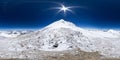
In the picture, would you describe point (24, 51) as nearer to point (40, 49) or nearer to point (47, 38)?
point (40, 49)

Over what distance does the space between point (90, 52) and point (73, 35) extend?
43.0ft

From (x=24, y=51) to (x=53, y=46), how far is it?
31.3ft

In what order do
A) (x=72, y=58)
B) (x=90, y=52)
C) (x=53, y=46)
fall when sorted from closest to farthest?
1. (x=72, y=58)
2. (x=90, y=52)
3. (x=53, y=46)

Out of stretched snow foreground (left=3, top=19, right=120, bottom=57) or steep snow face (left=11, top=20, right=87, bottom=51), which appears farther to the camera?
steep snow face (left=11, top=20, right=87, bottom=51)

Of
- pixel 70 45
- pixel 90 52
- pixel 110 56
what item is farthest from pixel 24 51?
pixel 110 56

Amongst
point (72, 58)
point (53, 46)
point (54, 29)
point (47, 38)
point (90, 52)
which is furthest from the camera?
point (54, 29)

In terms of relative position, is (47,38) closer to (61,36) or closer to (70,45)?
(61,36)

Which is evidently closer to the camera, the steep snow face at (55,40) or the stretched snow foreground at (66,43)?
the stretched snow foreground at (66,43)

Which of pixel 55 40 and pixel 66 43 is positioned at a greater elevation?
pixel 55 40

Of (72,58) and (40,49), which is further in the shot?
(40,49)

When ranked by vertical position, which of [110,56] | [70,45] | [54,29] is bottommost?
[110,56]

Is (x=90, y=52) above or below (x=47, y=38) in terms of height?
below

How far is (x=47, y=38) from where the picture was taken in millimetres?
77750

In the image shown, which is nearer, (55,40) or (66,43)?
(66,43)
